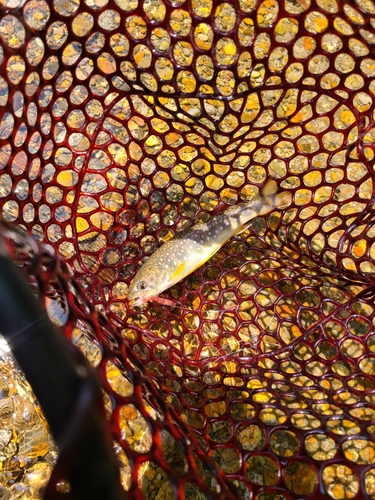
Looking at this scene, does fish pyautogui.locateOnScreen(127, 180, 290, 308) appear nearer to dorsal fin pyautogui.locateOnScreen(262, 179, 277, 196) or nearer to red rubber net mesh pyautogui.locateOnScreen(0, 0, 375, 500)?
dorsal fin pyautogui.locateOnScreen(262, 179, 277, 196)

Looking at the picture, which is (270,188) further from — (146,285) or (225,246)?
(146,285)

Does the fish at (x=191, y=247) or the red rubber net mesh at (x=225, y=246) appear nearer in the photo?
the red rubber net mesh at (x=225, y=246)

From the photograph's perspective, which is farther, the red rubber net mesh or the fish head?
the fish head

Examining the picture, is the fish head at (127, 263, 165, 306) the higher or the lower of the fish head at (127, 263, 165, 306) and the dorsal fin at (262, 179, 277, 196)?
the lower

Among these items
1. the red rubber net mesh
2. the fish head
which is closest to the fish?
the fish head

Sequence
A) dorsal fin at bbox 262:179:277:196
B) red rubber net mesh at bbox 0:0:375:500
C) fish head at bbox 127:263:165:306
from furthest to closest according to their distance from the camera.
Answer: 1. dorsal fin at bbox 262:179:277:196
2. fish head at bbox 127:263:165:306
3. red rubber net mesh at bbox 0:0:375:500

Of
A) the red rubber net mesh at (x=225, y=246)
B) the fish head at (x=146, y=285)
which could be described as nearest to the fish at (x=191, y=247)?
the fish head at (x=146, y=285)

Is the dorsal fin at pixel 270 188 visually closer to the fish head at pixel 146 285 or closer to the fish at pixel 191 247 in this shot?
the fish at pixel 191 247
